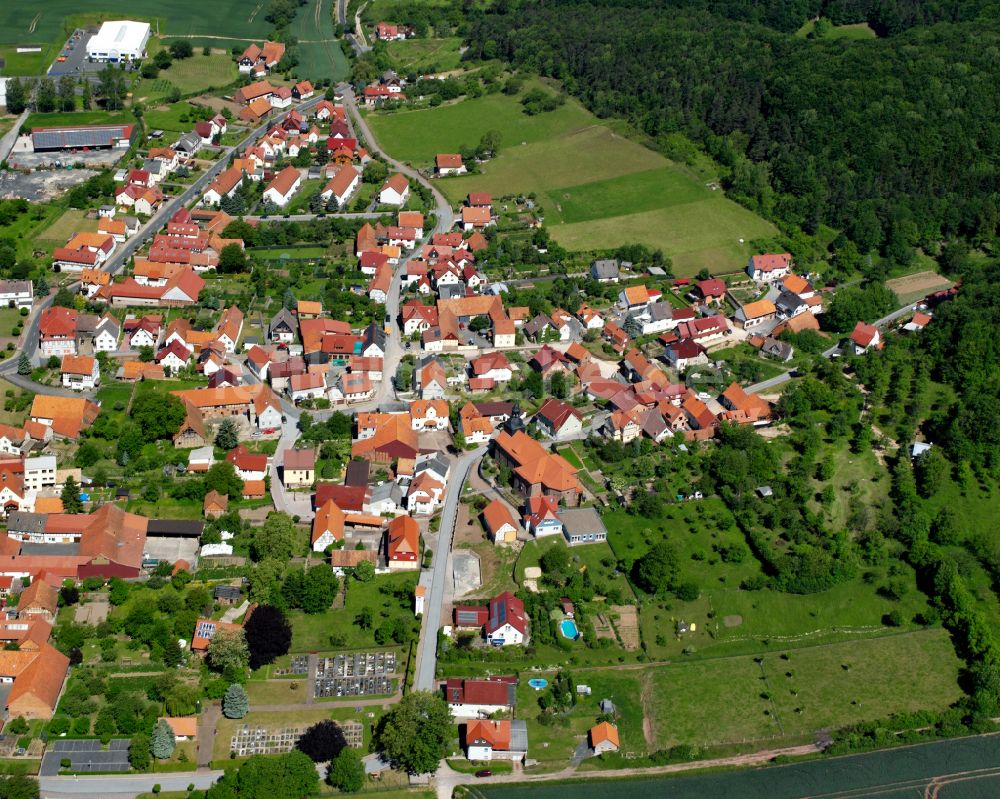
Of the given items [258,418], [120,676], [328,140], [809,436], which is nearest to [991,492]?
[809,436]

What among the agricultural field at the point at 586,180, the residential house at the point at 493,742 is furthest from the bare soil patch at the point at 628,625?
the agricultural field at the point at 586,180

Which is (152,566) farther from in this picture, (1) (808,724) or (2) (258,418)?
(1) (808,724)

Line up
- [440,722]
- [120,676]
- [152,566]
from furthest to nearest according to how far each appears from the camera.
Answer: [152,566] → [120,676] → [440,722]

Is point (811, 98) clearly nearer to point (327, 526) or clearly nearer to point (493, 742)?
point (327, 526)

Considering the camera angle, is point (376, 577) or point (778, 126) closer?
point (376, 577)

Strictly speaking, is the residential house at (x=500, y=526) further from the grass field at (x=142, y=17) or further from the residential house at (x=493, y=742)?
the grass field at (x=142, y=17)

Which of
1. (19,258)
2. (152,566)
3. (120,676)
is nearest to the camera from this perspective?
(120,676)

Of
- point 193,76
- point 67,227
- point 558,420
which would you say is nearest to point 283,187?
point 67,227
